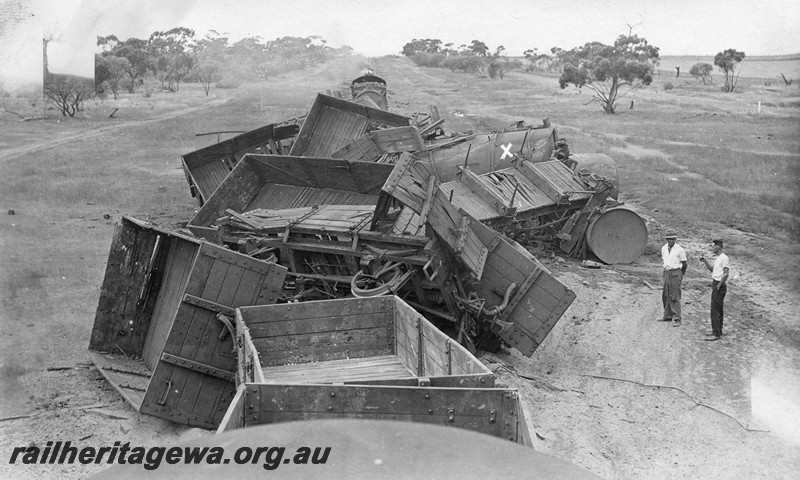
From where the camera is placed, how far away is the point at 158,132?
36.5m

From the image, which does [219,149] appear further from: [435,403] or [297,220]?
[435,403]

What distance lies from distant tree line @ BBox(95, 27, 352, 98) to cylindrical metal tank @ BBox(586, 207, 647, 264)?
33082mm

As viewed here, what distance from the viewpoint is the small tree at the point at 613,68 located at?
51.2 metres

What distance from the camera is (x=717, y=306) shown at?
41.3 ft

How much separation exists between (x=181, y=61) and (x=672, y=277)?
5652 centimetres

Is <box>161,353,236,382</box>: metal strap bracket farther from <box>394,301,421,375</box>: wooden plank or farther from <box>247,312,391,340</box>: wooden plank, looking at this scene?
<box>394,301,421,375</box>: wooden plank

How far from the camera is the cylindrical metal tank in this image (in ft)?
56.7

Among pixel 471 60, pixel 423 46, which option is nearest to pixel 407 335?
pixel 471 60

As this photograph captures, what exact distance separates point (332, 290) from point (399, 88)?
5769 centimetres

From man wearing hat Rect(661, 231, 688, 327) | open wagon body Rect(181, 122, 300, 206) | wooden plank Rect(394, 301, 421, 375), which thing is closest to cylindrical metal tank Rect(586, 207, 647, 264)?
man wearing hat Rect(661, 231, 688, 327)

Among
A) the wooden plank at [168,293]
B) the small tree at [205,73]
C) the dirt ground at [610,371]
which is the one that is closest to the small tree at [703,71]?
the small tree at [205,73]

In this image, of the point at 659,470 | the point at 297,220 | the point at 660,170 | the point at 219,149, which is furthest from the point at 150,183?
the point at 659,470

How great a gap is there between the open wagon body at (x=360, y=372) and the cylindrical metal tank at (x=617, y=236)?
9041mm

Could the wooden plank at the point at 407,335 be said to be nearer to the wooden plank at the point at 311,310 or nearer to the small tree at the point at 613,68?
the wooden plank at the point at 311,310
